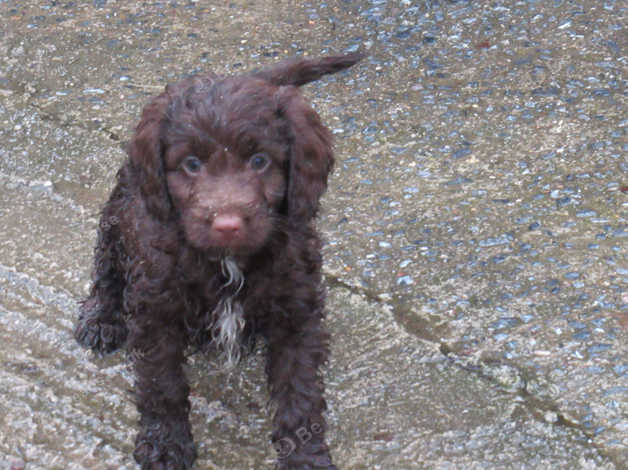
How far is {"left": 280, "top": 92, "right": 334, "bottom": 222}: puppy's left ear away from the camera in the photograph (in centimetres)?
269

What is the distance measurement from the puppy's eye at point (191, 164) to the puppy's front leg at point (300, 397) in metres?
0.56

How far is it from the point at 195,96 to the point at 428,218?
156 centimetres

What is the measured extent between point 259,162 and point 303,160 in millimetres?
127

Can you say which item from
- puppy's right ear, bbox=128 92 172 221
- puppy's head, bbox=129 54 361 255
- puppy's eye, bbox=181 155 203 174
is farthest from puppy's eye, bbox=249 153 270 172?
puppy's right ear, bbox=128 92 172 221

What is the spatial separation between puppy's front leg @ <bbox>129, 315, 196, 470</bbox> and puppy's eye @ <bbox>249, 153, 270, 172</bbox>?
22.9 inches

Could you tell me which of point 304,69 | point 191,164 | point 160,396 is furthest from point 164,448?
point 304,69

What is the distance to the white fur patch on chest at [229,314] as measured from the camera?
2.78 meters

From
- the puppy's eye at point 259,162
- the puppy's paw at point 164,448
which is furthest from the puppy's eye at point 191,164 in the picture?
the puppy's paw at point 164,448

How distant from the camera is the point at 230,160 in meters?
2.61

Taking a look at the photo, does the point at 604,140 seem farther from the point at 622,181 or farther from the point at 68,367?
the point at 68,367

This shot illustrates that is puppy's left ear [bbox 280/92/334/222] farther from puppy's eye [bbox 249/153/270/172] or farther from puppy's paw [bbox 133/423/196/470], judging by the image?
puppy's paw [bbox 133/423/196/470]

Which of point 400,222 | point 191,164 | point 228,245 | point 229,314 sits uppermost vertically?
point 191,164

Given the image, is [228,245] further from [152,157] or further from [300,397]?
[300,397]

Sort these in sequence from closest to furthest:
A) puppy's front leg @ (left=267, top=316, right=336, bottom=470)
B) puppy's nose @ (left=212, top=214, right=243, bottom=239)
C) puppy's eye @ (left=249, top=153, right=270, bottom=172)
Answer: puppy's nose @ (left=212, top=214, right=243, bottom=239) < puppy's eye @ (left=249, top=153, right=270, bottom=172) < puppy's front leg @ (left=267, top=316, right=336, bottom=470)
